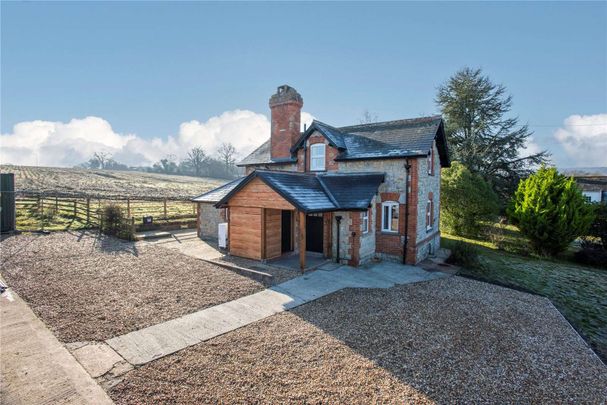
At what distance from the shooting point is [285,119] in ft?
60.6

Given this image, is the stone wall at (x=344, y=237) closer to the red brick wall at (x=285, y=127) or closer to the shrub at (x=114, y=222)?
the red brick wall at (x=285, y=127)

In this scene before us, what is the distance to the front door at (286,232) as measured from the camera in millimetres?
15883

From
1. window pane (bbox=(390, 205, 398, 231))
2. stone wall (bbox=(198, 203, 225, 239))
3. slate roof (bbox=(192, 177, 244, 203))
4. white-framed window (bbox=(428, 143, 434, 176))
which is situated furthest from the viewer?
Result: stone wall (bbox=(198, 203, 225, 239))

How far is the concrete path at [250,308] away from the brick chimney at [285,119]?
8.48 metres

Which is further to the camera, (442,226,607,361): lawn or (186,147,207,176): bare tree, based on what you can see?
(186,147,207,176): bare tree

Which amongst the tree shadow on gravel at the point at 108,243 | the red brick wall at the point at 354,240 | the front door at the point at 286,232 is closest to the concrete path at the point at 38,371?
the tree shadow on gravel at the point at 108,243

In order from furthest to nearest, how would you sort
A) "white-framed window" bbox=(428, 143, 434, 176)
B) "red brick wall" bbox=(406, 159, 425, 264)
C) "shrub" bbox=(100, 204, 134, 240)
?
"shrub" bbox=(100, 204, 134, 240)
"white-framed window" bbox=(428, 143, 434, 176)
"red brick wall" bbox=(406, 159, 425, 264)

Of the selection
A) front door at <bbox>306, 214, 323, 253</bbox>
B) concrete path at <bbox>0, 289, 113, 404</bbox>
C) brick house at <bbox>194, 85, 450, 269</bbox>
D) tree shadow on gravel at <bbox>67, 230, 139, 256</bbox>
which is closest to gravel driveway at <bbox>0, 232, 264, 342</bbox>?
tree shadow on gravel at <bbox>67, 230, 139, 256</bbox>

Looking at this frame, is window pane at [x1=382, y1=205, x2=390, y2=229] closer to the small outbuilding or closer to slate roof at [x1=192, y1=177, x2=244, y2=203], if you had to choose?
slate roof at [x1=192, y1=177, x2=244, y2=203]

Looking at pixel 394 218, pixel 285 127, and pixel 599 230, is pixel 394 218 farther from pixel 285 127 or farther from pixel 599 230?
pixel 599 230

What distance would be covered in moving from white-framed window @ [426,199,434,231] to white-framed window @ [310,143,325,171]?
6.22 m

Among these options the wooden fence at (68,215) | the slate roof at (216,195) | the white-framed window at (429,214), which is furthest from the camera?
the wooden fence at (68,215)

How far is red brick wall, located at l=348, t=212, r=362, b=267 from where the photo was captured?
44.2 ft

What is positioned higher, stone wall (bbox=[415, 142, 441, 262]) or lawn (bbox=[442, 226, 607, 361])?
stone wall (bbox=[415, 142, 441, 262])
